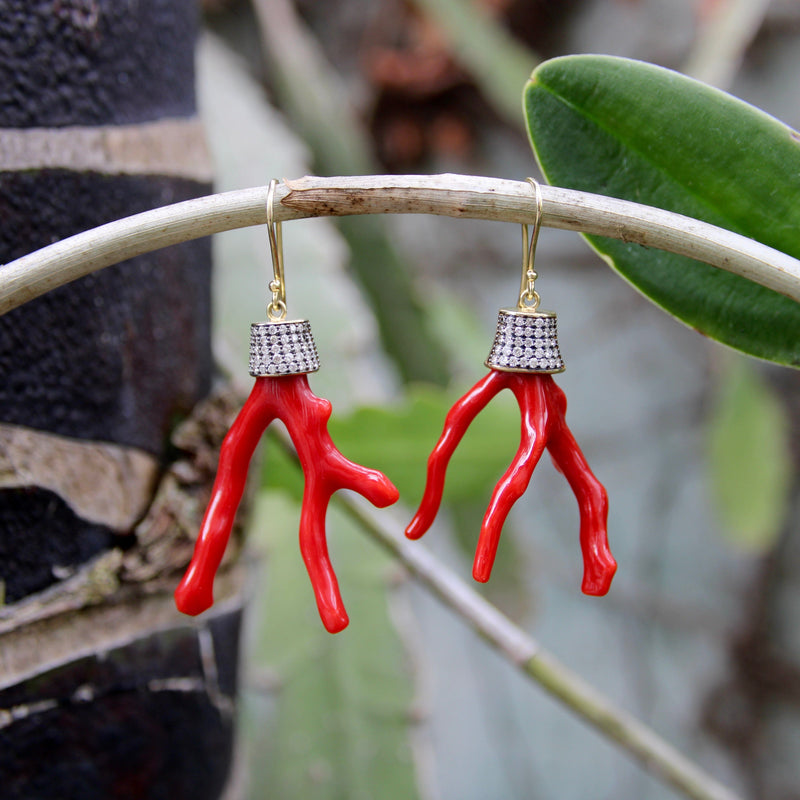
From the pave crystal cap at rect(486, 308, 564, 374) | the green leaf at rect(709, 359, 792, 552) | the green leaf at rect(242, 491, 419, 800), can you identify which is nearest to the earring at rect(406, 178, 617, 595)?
the pave crystal cap at rect(486, 308, 564, 374)

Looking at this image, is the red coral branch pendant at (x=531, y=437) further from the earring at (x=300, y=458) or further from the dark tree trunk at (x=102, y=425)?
the dark tree trunk at (x=102, y=425)

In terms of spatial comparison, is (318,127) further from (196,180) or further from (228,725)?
(228,725)

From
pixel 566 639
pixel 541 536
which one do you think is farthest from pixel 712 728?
pixel 541 536

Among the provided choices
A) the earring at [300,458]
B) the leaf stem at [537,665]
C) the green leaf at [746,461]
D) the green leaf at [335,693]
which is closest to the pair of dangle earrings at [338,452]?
the earring at [300,458]

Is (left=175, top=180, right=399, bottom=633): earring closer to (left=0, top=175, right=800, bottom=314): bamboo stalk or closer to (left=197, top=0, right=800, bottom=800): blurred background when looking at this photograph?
(left=0, top=175, right=800, bottom=314): bamboo stalk

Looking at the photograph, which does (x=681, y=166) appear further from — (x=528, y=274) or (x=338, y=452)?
(x=338, y=452)

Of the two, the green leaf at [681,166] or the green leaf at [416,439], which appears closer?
the green leaf at [681,166]

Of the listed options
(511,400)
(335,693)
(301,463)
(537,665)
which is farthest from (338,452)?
(511,400)
